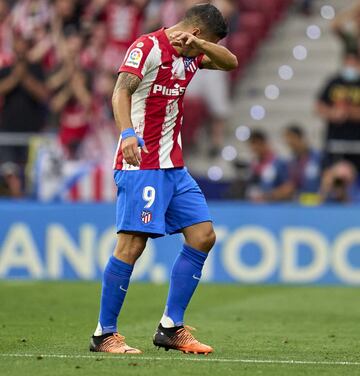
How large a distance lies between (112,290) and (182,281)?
1.57ft

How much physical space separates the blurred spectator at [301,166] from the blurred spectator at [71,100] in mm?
3071

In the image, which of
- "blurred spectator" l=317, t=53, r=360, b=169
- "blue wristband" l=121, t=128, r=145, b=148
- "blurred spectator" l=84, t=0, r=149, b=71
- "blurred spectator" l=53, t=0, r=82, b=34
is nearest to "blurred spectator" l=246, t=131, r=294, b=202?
"blurred spectator" l=317, t=53, r=360, b=169

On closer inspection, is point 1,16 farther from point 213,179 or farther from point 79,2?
point 213,179

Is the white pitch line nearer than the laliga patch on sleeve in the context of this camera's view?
Yes

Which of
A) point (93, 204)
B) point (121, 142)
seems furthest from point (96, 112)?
point (121, 142)

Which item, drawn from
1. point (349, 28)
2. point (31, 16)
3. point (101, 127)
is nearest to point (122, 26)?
point (31, 16)

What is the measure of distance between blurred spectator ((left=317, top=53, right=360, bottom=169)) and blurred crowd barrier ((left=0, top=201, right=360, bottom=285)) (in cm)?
152

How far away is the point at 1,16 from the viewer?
1783 cm

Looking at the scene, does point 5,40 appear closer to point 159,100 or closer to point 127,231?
point 159,100

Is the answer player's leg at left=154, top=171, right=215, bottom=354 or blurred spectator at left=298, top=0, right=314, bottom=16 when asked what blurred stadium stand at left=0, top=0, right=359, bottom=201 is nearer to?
blurred spectator at left=298, top=0, right=314, bottom=16

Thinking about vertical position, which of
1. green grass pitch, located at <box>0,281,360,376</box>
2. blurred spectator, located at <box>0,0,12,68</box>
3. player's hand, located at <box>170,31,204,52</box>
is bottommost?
green grass pitch, located at <box>0,281,360,376</box>

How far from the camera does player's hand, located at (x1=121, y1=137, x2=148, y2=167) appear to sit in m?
7.41

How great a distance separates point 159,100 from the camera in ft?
26.0

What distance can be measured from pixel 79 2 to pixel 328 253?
6.04 metres
